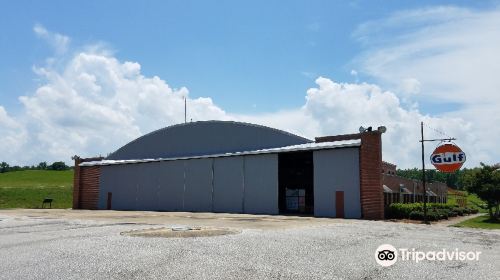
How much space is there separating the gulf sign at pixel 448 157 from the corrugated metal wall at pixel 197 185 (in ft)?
39.6

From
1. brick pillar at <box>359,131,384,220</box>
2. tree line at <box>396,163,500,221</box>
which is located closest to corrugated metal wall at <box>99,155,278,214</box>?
brick pillar at <box>359,131,384,220</box>

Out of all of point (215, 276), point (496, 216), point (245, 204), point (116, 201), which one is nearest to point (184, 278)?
point (215, 276)

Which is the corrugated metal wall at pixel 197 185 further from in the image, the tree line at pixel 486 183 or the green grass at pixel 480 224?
the tree line at pixel 486 183

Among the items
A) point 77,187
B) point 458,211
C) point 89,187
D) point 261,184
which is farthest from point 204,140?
point 458,211

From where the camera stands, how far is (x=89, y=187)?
5153 cm

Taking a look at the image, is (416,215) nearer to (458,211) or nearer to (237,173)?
(458,211)

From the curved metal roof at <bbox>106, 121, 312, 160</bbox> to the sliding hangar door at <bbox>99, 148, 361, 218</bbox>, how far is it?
4.36 feet

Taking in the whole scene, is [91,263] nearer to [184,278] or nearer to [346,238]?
[184,278]

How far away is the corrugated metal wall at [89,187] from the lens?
5053cm

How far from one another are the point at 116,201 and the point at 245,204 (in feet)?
59.2

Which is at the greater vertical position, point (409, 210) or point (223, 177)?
point (223, 177)

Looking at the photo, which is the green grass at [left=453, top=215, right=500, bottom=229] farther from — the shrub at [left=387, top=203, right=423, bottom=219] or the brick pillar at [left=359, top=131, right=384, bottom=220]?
the brick pillar at [left=359, top=131, right=384, bottom=220]

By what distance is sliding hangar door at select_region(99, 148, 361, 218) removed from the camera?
31547 mm

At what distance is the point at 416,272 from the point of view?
33.3ft
